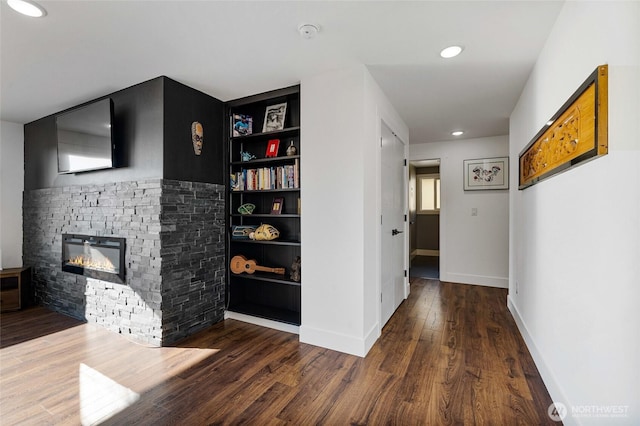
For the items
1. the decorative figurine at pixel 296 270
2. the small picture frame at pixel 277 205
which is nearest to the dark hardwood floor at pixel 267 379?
the decorative figurine at pixel 296 270

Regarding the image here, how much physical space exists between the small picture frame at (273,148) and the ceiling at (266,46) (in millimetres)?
512

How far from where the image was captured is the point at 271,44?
6.66ft

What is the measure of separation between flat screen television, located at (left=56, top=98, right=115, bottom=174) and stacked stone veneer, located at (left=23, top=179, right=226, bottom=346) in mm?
242

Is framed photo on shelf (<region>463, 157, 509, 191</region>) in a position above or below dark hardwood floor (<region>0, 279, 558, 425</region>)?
above

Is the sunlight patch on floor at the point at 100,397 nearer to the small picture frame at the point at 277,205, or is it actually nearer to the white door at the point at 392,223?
the small picture frame at the point at 277,205

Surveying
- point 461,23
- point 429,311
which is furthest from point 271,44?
point 429,311

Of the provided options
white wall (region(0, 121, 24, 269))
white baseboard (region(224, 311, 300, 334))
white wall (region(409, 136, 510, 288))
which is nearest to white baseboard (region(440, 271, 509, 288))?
white wall (region(409, 136, 510, 288))

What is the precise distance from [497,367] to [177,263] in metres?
2.71

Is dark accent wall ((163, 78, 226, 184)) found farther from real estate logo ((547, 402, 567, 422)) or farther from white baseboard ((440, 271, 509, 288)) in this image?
white baseboard ((440, 271, 509, 288))

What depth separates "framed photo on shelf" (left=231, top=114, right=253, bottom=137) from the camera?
3.09 m

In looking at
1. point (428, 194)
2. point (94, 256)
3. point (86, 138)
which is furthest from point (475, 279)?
point (86, 138)

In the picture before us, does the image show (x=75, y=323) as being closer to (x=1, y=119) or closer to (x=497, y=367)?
(x=1, y=119)

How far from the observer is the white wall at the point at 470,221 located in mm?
4340

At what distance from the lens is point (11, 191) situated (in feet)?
12.6
